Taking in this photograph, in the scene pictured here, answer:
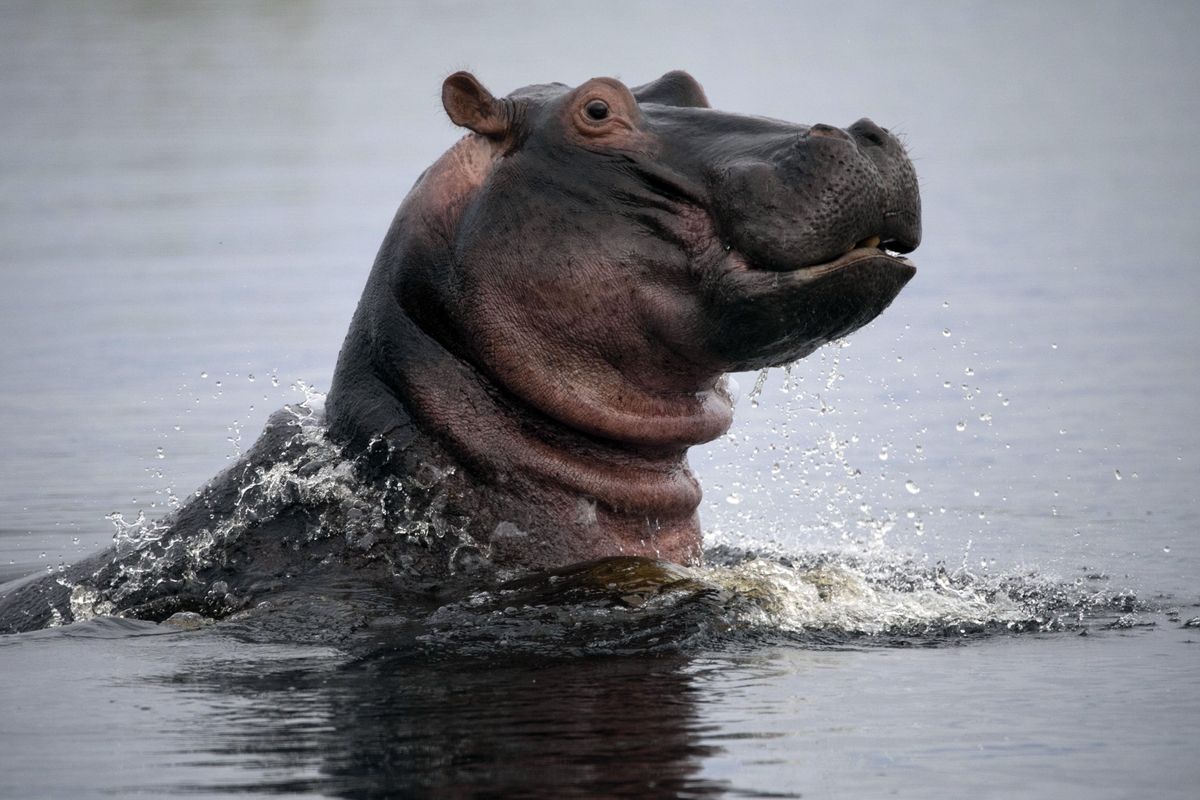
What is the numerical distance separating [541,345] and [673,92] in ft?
3.75

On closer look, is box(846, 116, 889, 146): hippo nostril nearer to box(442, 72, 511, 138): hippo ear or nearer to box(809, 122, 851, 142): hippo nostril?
box(809, 122, 851, 142): hippo nostril

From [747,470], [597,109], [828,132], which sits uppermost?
[597,109]

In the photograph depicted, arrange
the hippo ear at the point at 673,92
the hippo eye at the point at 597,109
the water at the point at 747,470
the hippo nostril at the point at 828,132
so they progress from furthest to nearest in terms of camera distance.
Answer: the hippo ear at the point at 673,92
the hippo eye at the point at 597,109
the hippo nostril at the point at 828,132
the water at the point at 747,470

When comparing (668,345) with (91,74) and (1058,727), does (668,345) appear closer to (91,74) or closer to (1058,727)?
(1058,727)

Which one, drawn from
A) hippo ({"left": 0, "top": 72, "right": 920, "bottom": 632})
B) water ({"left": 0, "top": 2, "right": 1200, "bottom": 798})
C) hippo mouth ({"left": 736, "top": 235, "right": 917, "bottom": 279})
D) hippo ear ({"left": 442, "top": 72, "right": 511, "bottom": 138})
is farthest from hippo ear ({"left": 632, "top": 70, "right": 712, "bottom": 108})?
hippo mouth ({"left": 736, "top": 235, "right": 917, "bottom": 279})

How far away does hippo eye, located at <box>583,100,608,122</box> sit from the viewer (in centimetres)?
723

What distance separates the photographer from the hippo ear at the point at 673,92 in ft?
25.1

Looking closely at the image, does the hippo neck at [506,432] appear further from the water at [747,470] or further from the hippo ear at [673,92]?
the hippo ear at [673,92]

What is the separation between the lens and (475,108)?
734cm

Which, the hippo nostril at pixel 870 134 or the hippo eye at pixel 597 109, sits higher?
the hippo eye at pixel 597 109

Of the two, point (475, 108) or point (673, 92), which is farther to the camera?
point (673, 92)

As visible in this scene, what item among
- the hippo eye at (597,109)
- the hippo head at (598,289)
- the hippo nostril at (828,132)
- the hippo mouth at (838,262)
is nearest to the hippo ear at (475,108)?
the hippo head at (598,289)

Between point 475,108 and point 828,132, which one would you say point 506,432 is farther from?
point 828,132

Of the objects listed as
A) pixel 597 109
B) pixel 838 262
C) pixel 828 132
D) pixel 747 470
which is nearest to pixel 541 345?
pixel 597 109
